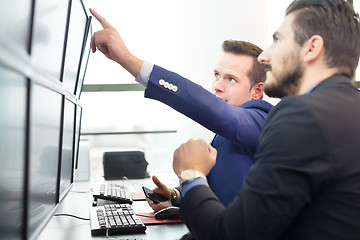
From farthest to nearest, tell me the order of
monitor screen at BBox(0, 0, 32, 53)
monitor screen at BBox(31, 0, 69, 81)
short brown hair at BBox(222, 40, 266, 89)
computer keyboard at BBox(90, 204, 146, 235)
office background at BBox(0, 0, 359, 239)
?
office background at BBox(0, 0, 359, 239), short brown hair at BBox(222, 40, 266, 89), computer keyboard at BBox(90, 204, 146, 235), monitor screen at BBox(31, 0, 69, 81), monitor screen at BBox(0, 0, 32, 53)

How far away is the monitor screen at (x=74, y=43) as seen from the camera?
3.99ft

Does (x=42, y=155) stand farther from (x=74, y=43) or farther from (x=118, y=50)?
(x=74, y=43)

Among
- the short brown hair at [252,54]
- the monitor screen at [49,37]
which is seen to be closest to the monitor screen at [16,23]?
the monitor screen at [49,37]

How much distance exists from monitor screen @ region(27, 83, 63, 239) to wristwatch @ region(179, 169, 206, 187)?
0.33 meters

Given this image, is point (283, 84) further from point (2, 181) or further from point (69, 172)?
point (69, 172)

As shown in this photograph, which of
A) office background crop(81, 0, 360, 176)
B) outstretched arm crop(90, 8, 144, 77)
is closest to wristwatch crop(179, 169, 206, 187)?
outstretched arm crop(90, 8, 144, 77)

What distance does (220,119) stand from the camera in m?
1.13

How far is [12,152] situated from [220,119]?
624mm

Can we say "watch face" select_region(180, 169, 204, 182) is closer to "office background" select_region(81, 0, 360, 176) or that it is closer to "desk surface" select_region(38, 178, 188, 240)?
"desk surface" select_region(38, 178, 188, 240)

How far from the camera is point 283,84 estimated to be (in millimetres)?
938

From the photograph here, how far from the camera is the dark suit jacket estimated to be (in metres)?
0.68

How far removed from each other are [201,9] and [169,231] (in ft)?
6.42

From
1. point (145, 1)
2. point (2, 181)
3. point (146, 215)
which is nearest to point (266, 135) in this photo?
point (2, 181)

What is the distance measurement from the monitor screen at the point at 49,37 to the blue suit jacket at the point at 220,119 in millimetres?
270
